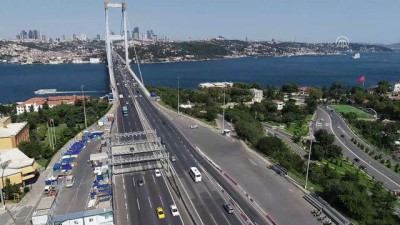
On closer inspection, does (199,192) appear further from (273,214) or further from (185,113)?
(185,113)

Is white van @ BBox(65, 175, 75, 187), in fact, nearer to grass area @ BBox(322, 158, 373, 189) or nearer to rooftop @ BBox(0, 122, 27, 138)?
rooftop @ BBox(0, 122, 27, 138)

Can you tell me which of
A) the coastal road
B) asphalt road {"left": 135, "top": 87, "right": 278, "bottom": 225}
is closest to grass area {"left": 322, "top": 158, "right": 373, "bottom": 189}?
the coastal road

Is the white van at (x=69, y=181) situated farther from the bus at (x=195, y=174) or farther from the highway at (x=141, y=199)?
the bus at (x=195, y=174)

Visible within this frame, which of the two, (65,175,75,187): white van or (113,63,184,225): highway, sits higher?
(113,63,184,225): highway

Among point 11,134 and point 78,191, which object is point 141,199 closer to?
point 78,191

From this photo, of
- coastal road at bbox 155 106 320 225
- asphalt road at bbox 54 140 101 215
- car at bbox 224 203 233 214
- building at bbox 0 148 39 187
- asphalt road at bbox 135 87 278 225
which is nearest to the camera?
asphalt road at bbox 135 87 278 225

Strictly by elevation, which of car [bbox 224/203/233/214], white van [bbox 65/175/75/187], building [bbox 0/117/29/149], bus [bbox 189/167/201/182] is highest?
building [bbox 0/117/29/149]
